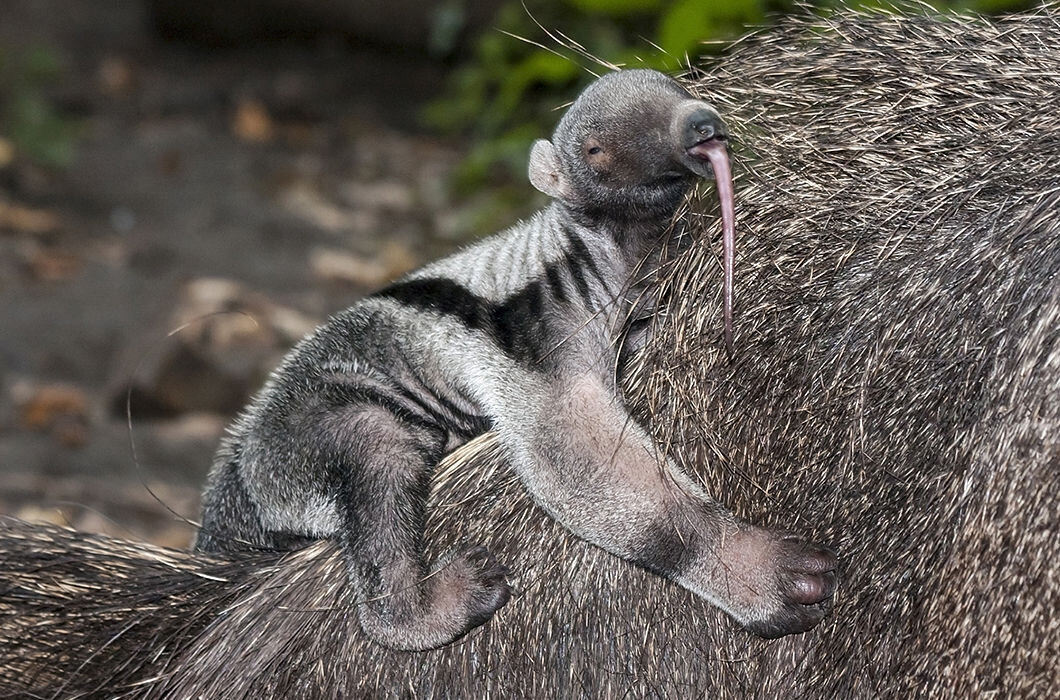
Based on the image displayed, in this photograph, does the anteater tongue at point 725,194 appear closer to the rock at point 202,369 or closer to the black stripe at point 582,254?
the black stripe at point 582,254

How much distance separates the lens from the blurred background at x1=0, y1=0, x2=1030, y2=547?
567 centimetres

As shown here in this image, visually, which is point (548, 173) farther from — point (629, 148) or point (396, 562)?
point (396, 562)

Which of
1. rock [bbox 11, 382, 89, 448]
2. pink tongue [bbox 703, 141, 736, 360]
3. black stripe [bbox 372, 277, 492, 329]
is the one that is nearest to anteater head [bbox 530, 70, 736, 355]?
pink tongue [bbox 703, 141, 736, 360]

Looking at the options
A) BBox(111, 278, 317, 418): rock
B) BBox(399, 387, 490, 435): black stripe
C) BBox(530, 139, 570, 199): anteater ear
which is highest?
BBox(530, 139, 570, 199): anteater ear

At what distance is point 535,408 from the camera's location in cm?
228

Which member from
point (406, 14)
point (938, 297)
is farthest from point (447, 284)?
point (406, 14)

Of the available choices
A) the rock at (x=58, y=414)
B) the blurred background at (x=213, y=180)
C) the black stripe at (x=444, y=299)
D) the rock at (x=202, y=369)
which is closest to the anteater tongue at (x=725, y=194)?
the black stripe at (x=444, y=299)

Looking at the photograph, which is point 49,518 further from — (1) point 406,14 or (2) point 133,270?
(1) point 406,14

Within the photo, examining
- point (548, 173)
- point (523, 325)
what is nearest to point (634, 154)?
point (548, 173)

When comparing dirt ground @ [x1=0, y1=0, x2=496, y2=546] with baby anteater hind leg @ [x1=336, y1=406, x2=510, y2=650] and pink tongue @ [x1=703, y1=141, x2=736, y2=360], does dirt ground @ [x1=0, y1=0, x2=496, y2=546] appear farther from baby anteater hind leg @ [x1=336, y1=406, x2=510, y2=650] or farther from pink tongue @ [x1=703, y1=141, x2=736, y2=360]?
pink tongue @ [x1=703, y1=141, x2=736, y2=360]

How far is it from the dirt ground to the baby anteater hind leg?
4.07 ft

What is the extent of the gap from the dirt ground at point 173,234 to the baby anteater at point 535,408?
1.12 metres

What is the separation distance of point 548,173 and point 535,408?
0.45 m

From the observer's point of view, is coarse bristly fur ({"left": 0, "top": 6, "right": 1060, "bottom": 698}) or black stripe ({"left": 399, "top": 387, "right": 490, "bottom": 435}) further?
black stripe ({"left": 399, "top": 387, "right": 490, "bottom": 435})
